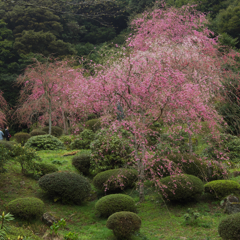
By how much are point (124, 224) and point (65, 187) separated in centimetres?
273

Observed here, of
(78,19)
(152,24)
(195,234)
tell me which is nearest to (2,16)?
(78,19)

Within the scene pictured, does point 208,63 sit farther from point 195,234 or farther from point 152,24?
point 195,234

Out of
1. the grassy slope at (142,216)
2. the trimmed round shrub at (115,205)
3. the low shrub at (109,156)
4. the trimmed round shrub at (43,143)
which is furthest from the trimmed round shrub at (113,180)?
the trimmed round shrub at (43,143)

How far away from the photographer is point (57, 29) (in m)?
29.5

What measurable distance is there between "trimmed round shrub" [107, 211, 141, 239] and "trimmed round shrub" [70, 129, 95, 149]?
7393 mm

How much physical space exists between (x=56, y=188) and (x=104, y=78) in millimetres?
3785

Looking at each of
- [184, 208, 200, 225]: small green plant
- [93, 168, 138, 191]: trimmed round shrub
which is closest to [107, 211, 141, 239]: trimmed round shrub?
[184, 208, 200, 225]: small green plant

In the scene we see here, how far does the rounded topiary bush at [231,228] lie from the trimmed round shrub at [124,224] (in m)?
1.84

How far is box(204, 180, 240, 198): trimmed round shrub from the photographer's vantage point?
24.5ft

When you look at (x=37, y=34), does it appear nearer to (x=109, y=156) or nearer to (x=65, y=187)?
(x=109, y=156)

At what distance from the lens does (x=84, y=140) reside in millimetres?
12930

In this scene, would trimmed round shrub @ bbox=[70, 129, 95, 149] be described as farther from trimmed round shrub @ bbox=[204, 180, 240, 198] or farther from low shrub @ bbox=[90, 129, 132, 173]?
trimmed round shrub @ bbox=[204, 180, 240, 198]

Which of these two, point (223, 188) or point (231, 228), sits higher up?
point (231, 228)

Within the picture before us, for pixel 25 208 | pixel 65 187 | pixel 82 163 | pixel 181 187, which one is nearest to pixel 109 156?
pixel 82 163
